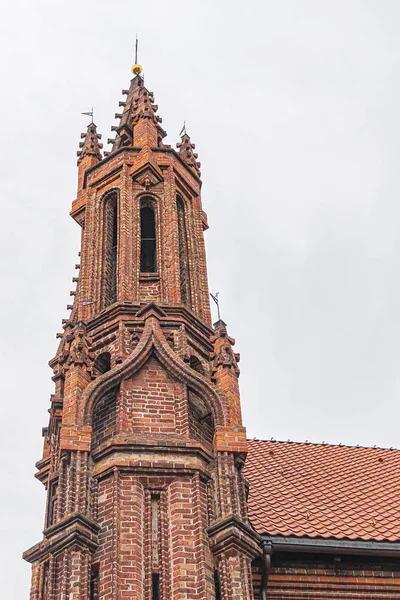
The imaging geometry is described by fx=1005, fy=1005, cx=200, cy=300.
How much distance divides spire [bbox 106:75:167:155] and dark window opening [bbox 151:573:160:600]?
10.1 meters

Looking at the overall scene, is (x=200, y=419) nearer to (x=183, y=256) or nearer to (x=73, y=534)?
(x=73, y=534)

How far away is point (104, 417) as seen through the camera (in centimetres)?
1507

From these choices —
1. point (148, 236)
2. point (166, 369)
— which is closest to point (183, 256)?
point (148, 236)

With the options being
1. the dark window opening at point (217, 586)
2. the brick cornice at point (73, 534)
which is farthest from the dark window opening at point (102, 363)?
the dark window opening at point (217, 586)

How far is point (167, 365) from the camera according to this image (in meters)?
15.6

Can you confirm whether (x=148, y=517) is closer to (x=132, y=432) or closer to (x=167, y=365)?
(x=132, y=432)

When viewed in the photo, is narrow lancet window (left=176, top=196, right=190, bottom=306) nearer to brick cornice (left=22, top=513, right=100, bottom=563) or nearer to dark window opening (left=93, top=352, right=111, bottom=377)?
dark window opening (left=93, top=352, right=111, bottom=377)

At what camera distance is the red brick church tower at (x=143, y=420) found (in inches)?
515

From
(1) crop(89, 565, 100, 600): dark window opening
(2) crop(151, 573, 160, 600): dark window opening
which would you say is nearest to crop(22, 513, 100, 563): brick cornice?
(1) crop(89, 565, 100, 600): dark window opening

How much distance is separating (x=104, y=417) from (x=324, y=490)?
450 centimetres

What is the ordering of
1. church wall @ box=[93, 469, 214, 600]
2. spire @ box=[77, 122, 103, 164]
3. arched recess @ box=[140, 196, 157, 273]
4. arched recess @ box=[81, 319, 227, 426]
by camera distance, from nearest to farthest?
1. church wall @ box=[93, 469, 214, 600]
2. arched recess @ box=[81, 319, 227, 426]
3. arched recess @ box=[140, 196, 157, 273]
4. spire @ box=[77, 122, 103, 164]

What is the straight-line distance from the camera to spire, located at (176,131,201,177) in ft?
70.9

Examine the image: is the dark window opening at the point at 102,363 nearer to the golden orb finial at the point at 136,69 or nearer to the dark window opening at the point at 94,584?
the dark window opening at the point at 94,584

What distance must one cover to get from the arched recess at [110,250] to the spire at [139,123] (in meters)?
1.56
